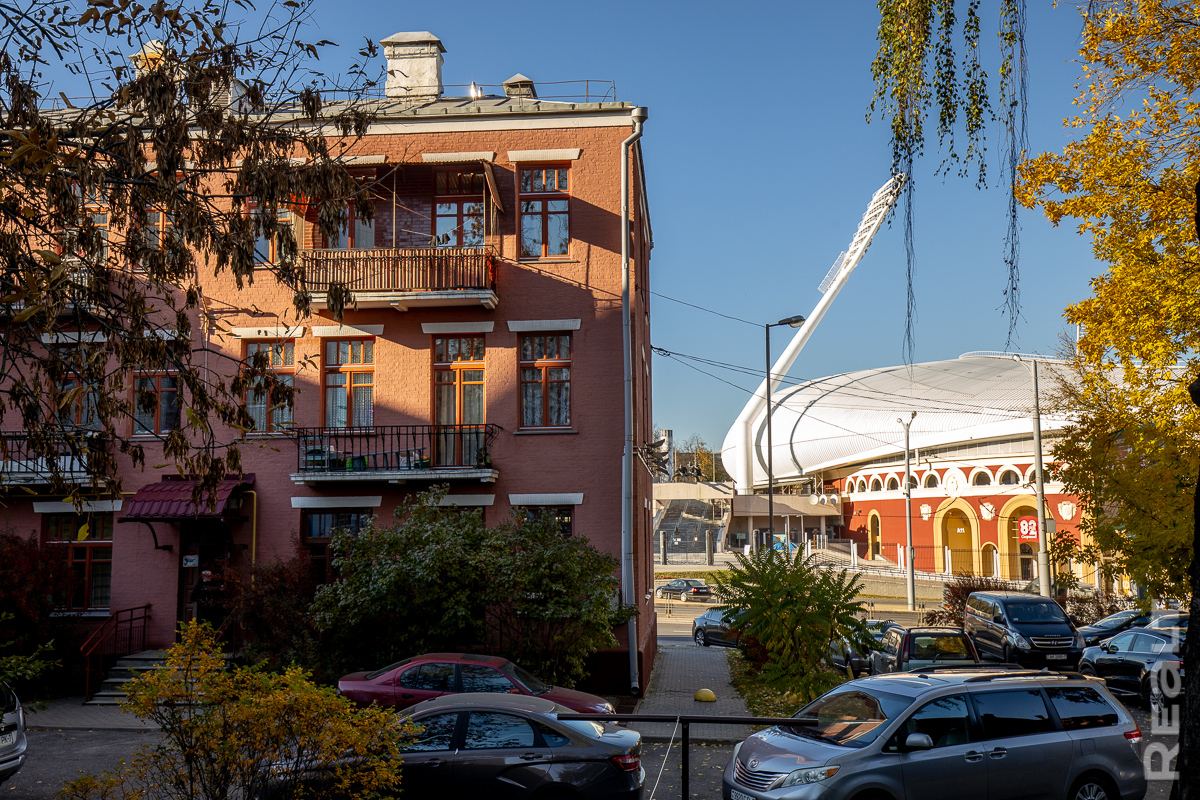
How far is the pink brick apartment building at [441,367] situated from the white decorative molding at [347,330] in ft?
0.10

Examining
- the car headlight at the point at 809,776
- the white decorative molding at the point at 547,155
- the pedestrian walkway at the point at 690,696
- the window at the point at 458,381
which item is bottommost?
the pedestrian walkway at the point at 690,696

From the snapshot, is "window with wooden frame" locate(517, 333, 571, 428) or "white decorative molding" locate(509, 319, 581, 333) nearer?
"white decorative molding" locate(509, 319, 581, 333)

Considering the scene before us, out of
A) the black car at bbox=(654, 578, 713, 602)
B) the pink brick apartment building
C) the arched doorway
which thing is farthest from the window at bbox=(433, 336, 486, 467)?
the arched doorway

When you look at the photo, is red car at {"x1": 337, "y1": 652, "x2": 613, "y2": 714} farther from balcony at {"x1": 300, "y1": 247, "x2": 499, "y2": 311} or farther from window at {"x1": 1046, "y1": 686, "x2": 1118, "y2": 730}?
balcony at {"x1": 300, "y1": 247, "x2": 499, "y2": 311}

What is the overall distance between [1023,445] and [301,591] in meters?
56.3

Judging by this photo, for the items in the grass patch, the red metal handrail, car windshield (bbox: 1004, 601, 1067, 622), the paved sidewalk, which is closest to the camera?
the paved sidewalk

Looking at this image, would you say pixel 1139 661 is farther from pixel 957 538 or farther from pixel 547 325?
pixel 957 538

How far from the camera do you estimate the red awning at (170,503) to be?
19344 millimetres

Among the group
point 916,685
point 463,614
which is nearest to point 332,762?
point 916,685

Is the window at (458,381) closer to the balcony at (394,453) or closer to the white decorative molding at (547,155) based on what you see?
the balcony at (394,453)

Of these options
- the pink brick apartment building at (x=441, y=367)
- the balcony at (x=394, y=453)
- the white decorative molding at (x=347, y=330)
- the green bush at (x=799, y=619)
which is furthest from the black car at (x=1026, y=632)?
the white decorative molding at (x=347, y=330)

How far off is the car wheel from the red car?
6.09 meters

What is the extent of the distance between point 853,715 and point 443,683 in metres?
6.14

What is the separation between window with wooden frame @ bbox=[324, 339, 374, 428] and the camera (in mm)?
20667
